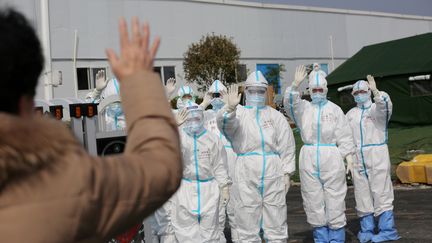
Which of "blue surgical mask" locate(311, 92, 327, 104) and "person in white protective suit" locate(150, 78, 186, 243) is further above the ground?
"blue surgical mask" locate(311, 92, 327, 104)

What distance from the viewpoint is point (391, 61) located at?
21.5 metres

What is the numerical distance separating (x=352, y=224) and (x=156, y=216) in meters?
3.69

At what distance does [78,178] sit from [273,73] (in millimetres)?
33276

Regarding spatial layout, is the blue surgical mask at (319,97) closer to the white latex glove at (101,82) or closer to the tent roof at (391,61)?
the white latex glove at (101,82)

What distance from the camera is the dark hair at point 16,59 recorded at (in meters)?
1.47

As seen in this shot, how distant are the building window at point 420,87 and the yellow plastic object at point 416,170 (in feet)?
25.8

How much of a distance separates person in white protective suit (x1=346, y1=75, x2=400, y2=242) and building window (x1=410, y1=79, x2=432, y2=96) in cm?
1220

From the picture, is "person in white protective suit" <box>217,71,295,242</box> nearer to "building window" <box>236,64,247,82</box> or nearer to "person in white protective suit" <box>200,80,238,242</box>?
"person in white protective suit" <box>200,80,238,242</box>

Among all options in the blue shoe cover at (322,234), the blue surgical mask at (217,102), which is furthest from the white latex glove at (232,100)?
the blue surgical mask at (217,102)

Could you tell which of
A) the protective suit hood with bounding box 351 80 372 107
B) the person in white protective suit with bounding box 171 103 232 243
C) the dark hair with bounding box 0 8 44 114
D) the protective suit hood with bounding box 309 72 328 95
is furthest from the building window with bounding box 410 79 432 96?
the dark hair with bounding box 0 8 44 114

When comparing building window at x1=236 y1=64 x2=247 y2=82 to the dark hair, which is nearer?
the dark hair

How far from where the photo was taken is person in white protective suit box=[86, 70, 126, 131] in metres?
7.06

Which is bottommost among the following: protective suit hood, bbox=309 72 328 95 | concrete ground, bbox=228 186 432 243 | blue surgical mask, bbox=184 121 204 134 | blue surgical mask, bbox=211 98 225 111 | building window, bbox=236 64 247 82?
concrete ground, bbox=228 186 432 243

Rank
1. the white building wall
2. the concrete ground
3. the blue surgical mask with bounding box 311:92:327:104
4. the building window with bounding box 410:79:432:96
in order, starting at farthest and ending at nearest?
1. the white building wall
2. the building window with bounding box 410:79:432:96
3. the concrete ground
4. the blue surgical mask with bounding box 311:92:327:104
